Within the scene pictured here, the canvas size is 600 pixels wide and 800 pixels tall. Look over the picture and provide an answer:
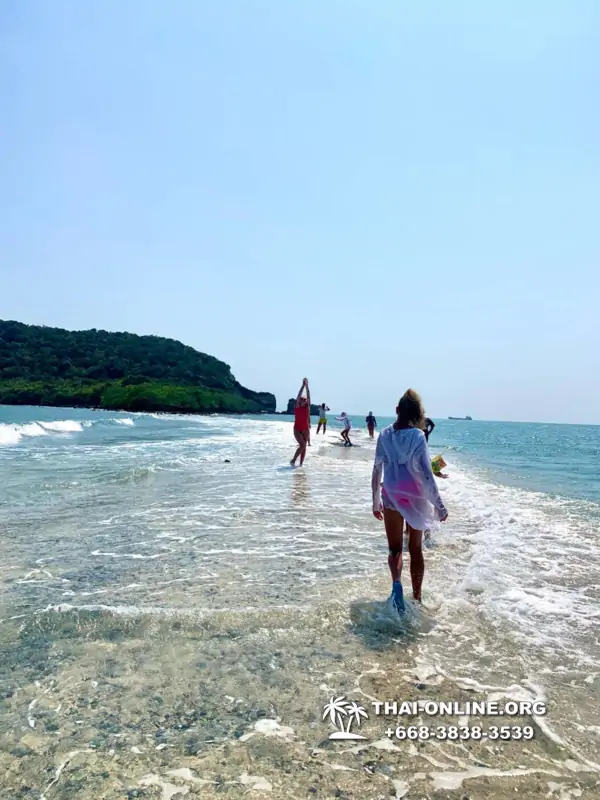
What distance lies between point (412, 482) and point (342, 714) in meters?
2.43

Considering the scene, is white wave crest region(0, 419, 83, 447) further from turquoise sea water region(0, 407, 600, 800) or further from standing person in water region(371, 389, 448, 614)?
standing person in water region(371, 389, 448, 614)

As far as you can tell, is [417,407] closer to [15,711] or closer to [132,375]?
[15,711]

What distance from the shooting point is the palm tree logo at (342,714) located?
9.88ft

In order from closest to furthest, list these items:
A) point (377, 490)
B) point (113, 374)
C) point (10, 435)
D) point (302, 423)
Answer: point (377, 490) < point (302, 423) < point (10, 435) < point (113, 374)

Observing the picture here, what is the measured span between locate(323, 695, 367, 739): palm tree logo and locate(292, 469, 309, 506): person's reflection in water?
713 centimetres

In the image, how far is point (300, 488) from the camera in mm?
12570

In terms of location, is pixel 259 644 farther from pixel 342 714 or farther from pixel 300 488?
pixel 300 488

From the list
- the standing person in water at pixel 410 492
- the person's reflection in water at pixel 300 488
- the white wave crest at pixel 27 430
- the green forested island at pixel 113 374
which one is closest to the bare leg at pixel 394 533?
the standing person in water at pixel 410 492

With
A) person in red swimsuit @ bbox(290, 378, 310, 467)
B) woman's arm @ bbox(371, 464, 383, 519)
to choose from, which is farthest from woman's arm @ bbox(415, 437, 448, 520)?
person in red swimsuit @ bbox(290, 378, 310, 467)

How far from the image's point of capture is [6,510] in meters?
9.26

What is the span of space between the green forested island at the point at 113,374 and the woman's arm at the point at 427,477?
374ft

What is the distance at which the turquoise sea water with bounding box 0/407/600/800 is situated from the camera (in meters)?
2.76

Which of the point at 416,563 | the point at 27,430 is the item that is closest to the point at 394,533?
the point at 416,563

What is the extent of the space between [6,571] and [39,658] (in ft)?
8.03
